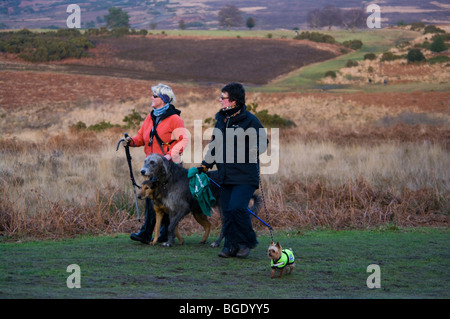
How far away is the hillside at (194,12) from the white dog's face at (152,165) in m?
130

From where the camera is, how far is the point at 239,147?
→ 28.3 feet

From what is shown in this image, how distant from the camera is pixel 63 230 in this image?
11273mm

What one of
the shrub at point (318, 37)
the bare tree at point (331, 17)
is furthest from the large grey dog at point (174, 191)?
the bare tree at point (331, 17)

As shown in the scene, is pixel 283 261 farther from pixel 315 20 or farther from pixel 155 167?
pixel 315 20

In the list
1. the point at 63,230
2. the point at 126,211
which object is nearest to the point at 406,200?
the point at 126,211

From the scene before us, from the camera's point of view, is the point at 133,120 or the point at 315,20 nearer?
the point at 133,120

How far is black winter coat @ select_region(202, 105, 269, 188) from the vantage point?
8609 mm

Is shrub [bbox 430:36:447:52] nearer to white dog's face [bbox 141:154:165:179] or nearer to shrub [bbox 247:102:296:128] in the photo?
shrub [bbox 247:102:296:128]

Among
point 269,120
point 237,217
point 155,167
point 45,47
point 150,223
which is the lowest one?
point 150,223

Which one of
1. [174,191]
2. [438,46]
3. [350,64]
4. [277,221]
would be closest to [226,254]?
[174,191]

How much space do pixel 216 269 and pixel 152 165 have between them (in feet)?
6.34

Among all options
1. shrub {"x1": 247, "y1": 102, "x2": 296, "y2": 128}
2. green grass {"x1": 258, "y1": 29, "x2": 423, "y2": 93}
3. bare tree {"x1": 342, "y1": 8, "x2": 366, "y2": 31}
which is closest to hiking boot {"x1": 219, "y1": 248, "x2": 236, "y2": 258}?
shrub {"x1": 247, "y1": 102, "x2": 296, "y2": 128}

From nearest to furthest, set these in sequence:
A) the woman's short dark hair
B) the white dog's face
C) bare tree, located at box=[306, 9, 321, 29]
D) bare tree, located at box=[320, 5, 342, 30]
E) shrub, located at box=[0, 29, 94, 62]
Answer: the woman's short dark hair < the white dog's face < shrub, located at box=[0, 29, 94, 62] < bare tree, located at box=[320, 5, 342, 30] < bare tree, located at box=[306, 9, 321, 29]

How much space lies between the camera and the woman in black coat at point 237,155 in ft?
28.3
